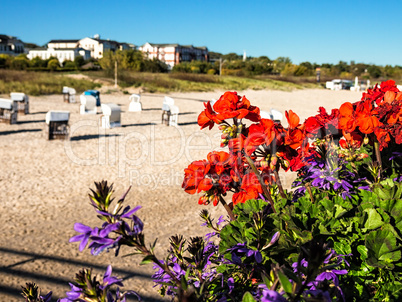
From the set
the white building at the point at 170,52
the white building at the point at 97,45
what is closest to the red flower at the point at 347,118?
the white building at the point at 170,52

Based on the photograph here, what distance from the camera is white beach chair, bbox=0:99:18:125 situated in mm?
12492

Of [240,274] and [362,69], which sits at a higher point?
[362,69]

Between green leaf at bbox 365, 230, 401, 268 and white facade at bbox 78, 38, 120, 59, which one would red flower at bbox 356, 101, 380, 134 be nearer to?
green leaf at bbox 365, 230, 401, 268

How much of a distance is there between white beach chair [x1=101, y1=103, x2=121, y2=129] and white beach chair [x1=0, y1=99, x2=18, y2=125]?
9.55ft

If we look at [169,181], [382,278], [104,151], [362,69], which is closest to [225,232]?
[382,278]

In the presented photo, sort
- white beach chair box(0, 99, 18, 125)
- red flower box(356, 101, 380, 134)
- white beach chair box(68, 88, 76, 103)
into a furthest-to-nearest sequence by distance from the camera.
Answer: white beach chair box(68, 88, 76, 103) → white beach chair box(0, 99, 18, 125) → red flower box(356, 101, 380, 134)

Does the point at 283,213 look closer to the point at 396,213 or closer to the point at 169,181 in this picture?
the point at 396,213

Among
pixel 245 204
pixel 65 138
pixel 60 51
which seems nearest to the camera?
pixel 245 204

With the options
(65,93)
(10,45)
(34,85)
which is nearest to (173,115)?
(65,93)

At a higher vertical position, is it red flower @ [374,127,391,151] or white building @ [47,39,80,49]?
white building @ [47,39,80,49]

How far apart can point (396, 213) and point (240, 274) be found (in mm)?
542

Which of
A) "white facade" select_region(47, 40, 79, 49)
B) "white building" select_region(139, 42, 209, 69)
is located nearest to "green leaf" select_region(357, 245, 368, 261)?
"white building" select_region(139, 42, 209, 69)

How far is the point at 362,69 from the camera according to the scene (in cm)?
8794

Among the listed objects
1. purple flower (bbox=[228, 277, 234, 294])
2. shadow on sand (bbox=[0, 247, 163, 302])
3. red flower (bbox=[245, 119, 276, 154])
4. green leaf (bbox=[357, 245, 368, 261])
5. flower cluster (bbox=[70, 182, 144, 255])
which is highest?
red flower (bbox=[245, 119, 276, 154])
